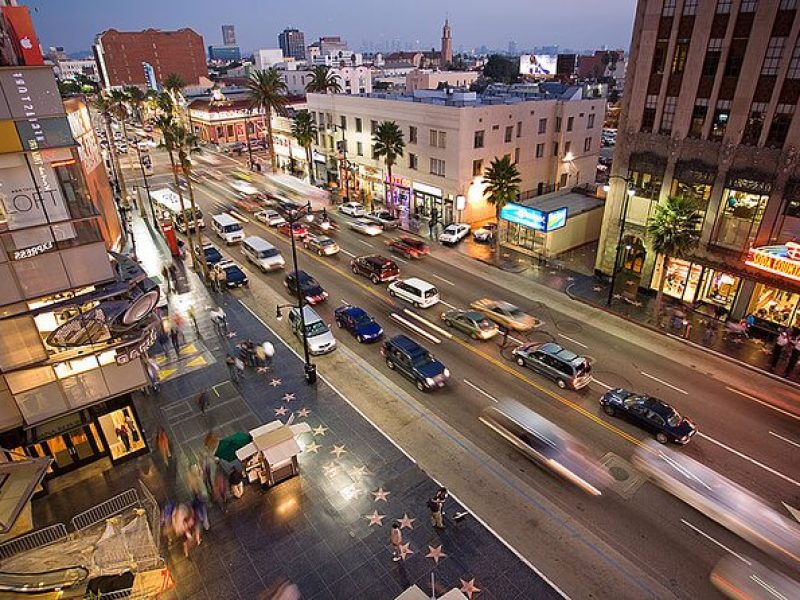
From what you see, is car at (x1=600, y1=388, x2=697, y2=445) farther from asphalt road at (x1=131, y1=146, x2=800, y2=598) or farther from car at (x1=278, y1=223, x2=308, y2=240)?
car at (x1=278, y1=223, x2=308, y2=240)

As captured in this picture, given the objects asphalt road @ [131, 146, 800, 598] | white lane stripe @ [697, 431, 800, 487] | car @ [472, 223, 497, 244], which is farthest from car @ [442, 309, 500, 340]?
car @ [472, 223, 497, 244]

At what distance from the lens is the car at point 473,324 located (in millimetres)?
28891

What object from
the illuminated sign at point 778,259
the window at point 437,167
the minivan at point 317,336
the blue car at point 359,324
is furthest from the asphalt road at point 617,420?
the window at point 437,167

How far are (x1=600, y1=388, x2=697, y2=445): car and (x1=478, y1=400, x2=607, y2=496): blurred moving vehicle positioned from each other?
2971 mm

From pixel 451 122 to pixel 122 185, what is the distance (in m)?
37.9

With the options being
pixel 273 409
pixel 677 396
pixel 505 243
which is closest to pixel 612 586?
pixel 677 396

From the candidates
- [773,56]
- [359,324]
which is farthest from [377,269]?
[773,56]

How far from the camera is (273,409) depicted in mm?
23344

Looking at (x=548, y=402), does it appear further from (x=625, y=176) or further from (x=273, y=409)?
(x=625, y=176)

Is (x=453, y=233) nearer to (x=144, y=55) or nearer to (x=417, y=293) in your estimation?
(x=417, y=293)

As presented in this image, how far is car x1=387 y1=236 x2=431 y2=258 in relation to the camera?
42359 millimetres

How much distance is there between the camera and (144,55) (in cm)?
17562

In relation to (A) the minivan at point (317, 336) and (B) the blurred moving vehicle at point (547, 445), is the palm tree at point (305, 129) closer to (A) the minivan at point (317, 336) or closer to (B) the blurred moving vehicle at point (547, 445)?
(A) the minivan at point (317, 336)

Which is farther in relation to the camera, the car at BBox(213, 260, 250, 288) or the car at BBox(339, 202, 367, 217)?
the car at BBox(339, 202, 367, 217)
